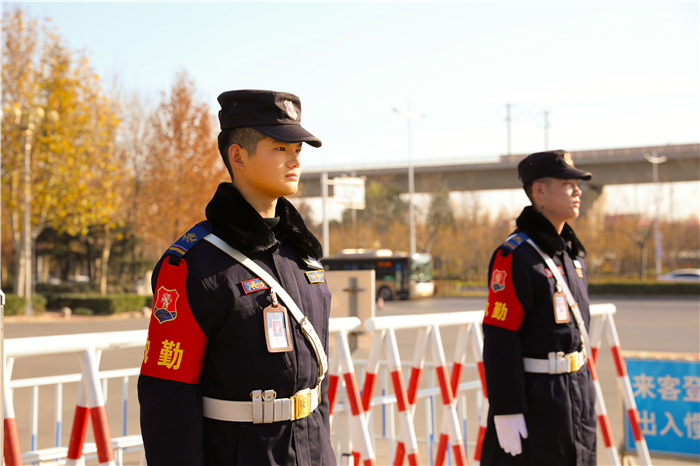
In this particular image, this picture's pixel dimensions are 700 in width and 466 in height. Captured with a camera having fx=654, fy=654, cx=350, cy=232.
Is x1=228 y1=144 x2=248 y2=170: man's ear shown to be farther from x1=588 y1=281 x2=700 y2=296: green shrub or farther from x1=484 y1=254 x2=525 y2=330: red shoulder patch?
x1=588 y1=281 x2=700 y2=296: green shrub

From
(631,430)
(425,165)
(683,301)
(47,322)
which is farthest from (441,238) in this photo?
(631,430)

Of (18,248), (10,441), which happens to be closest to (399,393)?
(10,441)

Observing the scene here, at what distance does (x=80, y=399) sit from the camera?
2889 mm

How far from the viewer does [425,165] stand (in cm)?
4734

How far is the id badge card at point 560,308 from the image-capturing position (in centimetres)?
344

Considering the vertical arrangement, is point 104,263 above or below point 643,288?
above

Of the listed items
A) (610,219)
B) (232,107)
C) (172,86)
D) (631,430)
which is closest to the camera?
(232,107)

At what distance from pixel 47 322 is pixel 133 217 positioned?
10811 mm

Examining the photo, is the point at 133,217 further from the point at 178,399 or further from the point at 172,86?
the point at 178,399

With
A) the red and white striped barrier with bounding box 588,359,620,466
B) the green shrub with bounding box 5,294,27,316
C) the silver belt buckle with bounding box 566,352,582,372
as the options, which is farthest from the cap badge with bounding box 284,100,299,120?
the green shrub with bounding box 5,294,27,316

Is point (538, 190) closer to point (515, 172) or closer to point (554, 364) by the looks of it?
point (554, 364)

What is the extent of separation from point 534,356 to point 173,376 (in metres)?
2.12

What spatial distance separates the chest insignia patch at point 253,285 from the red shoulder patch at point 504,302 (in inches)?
63.3

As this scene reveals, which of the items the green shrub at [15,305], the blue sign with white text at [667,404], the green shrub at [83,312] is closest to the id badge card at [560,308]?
the blue sign with white text at [667,404]
